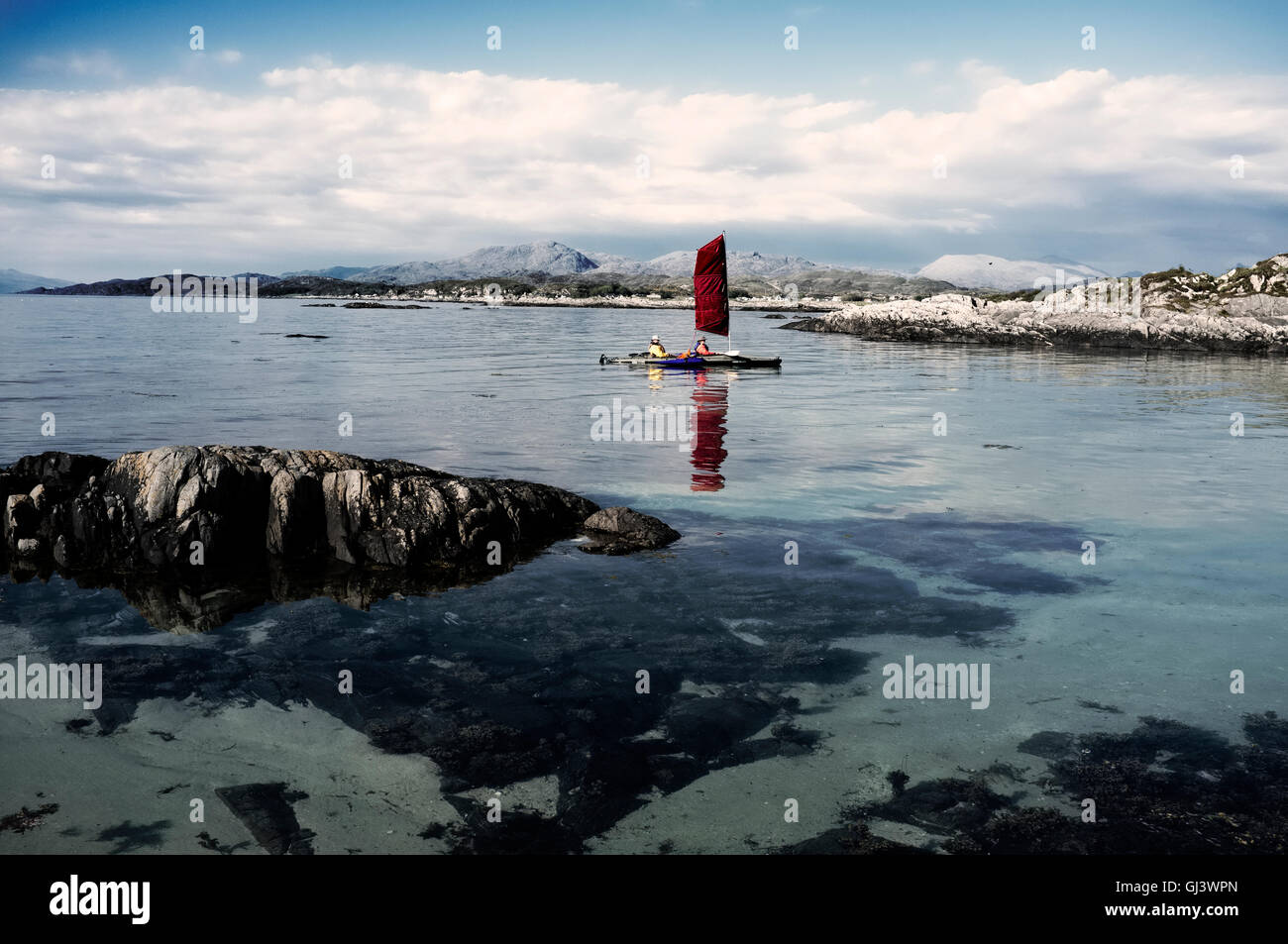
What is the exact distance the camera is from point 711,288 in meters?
57.8

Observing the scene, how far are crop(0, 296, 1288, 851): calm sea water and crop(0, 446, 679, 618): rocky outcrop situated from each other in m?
1.23

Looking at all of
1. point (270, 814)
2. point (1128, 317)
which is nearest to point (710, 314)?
point (1128, 317)

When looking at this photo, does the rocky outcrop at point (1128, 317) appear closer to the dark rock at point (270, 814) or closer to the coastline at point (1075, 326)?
the coastline at point (1075, 326)

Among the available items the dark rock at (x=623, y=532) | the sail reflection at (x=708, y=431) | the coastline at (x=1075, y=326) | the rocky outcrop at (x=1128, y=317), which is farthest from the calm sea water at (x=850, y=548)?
the rocky outcrop at (x=1128, y=317)

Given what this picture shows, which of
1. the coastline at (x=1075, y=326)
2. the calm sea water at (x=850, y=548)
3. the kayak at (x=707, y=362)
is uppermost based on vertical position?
the coastline at (x=1075, y=326)

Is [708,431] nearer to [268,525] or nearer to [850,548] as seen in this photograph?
[850,548]

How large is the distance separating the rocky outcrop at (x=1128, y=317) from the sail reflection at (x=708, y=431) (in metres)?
45.2

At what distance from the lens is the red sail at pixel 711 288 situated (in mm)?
55375

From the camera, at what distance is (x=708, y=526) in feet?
58.5

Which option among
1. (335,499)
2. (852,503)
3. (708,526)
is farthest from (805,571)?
(335,499)
